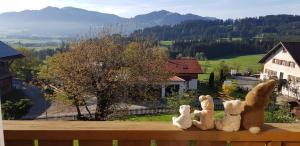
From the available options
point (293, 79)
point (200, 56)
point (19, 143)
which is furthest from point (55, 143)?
point (200, 56)

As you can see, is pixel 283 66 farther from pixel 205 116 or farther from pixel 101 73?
pixel 205 116

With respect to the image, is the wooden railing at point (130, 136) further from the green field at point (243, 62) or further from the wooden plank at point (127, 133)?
the green field at point (243, 62)

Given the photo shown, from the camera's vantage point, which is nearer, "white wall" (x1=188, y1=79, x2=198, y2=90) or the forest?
"white wall" (x1=188, y1=79, x2=198, y2=90)

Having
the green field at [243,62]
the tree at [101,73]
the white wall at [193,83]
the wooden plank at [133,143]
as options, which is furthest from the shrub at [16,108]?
the green field at [243,62]

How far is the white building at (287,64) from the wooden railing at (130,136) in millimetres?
16325

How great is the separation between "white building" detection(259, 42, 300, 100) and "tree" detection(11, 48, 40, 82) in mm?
10645

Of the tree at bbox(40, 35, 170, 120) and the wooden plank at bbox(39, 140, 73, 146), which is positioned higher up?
the wooden plank at bbox(39, 140, 73, 146)

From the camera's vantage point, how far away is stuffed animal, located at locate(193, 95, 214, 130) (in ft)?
3.79

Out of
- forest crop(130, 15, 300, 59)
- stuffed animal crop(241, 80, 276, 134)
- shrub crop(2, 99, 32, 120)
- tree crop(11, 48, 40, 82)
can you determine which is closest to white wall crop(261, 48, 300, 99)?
forest crop(130, 15, 300, 59)

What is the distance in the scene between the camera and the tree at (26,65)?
13.9m

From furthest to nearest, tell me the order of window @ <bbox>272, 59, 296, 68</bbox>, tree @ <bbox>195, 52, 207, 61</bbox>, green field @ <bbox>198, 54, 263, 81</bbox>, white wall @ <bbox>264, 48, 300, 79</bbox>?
tree @ <bbox>195, 52, 207, 61</bbox> < green field @ <bbox>198, 54, 263, 81</bbox> < window @ <bbox>272, 59, 296, 68</bbox> < white wall @ <bbox>264, 48, 300, 79</bbox>

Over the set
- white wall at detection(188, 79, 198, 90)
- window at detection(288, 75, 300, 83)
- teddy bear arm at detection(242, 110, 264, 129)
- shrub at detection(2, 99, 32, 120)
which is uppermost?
teddy bear arm at detection(242, 110, 264, 129)

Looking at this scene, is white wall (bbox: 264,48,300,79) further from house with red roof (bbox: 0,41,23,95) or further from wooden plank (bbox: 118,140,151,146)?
wooden plank (bbox: 118,140,151,146)

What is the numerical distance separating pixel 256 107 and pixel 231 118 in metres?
0.11
